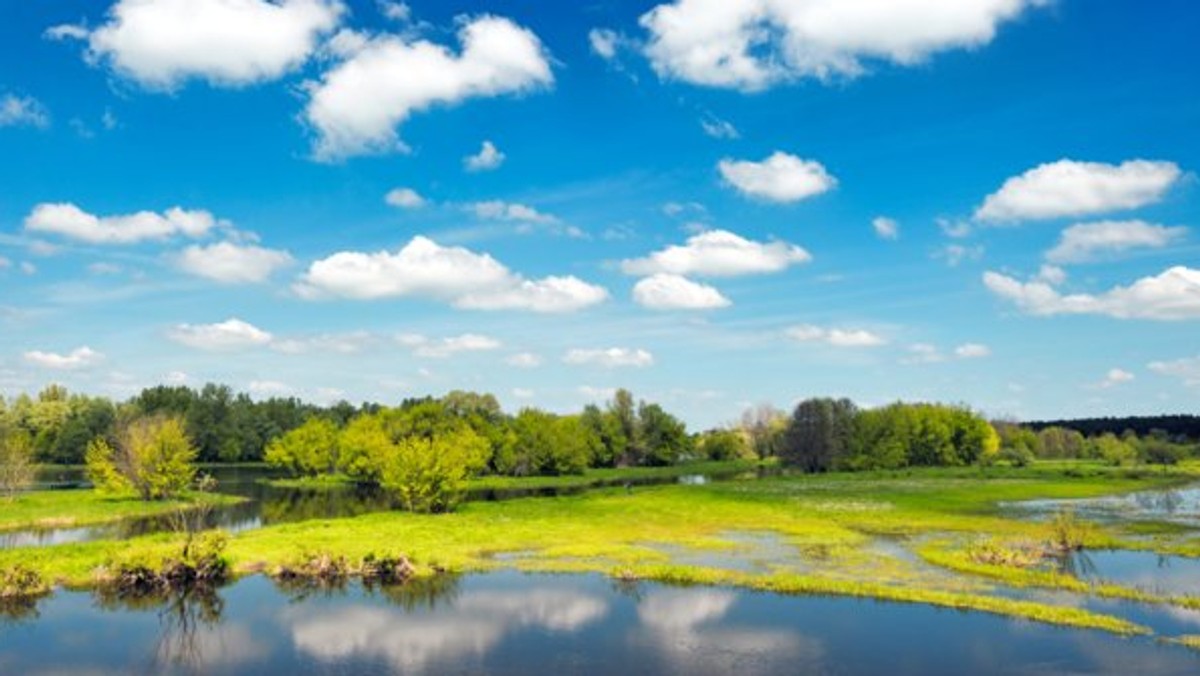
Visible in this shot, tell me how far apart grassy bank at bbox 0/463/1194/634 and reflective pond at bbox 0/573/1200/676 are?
3.46 metres

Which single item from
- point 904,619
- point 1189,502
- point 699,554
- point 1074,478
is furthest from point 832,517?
point 1074,478

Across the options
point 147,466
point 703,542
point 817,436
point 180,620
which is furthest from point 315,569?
point 817,436

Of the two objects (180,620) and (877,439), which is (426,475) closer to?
(180,620)

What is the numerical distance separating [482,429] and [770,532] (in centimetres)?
10067

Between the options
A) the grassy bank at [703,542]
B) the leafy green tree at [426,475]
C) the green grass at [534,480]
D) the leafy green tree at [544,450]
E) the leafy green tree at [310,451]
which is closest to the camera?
the grassy bank at [703,542]

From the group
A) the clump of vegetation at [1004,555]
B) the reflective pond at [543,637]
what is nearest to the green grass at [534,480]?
the reflective pond at [543,637]

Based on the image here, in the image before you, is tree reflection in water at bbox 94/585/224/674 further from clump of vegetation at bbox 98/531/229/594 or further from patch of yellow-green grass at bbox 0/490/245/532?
patch of yellow-green grass at bbox 0/490/245/532

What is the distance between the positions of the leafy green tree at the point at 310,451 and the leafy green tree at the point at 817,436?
94.7 metres

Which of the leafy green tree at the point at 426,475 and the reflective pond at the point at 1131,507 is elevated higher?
the leafy green tree at the point at 426,475

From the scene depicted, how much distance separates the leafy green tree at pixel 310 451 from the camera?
515 feet

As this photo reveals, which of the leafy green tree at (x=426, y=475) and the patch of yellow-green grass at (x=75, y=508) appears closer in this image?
the patch of yellow-green grass at (x=75, y=508)

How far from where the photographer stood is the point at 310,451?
156750 mm

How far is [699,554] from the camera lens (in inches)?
2404

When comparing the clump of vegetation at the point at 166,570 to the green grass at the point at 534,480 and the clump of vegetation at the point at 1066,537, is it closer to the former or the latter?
the clump of vegetation at the point at 1066,537
